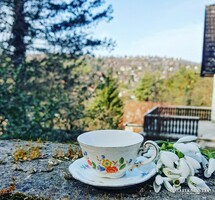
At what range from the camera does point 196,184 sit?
3.19ft

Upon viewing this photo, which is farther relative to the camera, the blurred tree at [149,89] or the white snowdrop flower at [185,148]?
the blurred tree at [149,89]

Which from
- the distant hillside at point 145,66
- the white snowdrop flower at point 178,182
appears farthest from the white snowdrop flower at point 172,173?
the distant hillside at point 145,66

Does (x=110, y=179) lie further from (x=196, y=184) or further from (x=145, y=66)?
(x=145, y=66)

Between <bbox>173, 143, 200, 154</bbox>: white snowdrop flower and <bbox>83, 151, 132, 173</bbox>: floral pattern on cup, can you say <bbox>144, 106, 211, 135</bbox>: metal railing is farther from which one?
<bbox>83, 151, 132, 173</bbox>: floral pattern on cup

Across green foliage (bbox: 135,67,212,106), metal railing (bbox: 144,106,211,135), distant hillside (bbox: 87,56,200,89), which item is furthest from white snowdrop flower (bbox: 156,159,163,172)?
green foliage (bbox: 135,67,212,106)

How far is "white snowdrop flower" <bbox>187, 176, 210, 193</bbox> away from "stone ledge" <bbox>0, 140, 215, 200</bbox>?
0.7 inches

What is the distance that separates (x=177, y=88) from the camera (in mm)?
12930

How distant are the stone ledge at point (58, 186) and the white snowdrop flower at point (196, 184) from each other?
19 mm

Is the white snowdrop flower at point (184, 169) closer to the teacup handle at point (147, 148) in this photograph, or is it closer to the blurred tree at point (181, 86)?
the teacup handle at point (147, 148)

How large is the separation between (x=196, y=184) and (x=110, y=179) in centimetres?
28

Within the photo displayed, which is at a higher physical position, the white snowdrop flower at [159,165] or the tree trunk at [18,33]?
the tree trunk at [18,33]

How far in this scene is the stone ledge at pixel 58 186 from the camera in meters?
0.93

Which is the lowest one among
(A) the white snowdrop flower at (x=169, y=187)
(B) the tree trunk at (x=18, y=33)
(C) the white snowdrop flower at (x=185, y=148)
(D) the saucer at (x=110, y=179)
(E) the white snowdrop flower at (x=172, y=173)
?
(A) the white snowdrop flower at (x=169, y=187)

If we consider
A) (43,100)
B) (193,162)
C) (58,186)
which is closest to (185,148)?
(193,162)
